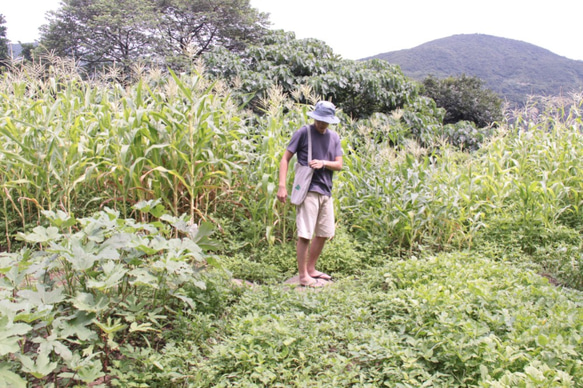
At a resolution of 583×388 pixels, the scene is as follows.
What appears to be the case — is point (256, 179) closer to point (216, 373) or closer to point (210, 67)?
point (216, 373)

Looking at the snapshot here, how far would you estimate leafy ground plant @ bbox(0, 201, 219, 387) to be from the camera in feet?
5.76

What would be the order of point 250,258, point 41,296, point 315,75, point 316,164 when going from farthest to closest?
point 315,75
point 250,258
point 316,164
point 41,296

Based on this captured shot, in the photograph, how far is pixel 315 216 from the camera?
3.54 meters

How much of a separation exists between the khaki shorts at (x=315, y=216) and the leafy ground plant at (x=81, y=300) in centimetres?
118

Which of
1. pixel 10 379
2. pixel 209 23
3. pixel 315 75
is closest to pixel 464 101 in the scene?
pixel 315 75

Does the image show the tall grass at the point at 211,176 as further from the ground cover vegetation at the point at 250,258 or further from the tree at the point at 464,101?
the tree at the point at 464,101

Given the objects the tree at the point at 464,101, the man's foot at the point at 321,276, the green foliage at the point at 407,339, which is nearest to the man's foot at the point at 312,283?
the man's foot at the point at 321,276

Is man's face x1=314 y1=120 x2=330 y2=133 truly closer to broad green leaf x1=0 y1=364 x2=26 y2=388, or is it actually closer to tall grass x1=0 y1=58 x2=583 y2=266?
tall grass x1=0 y1=58 x2=583 y2=266

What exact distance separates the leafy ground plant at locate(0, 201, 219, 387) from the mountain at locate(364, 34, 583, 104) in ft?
142

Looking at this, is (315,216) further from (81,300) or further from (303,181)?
(81,300)

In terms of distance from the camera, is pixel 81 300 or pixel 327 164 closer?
pixel 81 300

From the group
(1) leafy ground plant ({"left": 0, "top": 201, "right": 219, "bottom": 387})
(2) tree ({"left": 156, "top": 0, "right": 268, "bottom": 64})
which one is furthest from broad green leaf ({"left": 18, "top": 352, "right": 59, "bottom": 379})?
(2) tree ({"left": 156, "top": 0, "right": 268, "bottom": 64})

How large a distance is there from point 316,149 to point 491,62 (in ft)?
216

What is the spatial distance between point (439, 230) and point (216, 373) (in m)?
3.11
